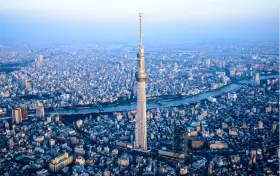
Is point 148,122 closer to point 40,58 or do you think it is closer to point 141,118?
point 141,118

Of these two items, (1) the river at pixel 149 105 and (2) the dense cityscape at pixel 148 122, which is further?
(1) the river at pixel 149 105

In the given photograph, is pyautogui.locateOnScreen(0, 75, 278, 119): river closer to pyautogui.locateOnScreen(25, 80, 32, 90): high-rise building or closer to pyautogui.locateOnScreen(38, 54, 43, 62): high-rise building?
pyautogui.locateOnScreen(25, 80, 32, 90): high-rise building

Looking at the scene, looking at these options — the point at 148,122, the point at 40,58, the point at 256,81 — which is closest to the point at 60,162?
the point at 148,122

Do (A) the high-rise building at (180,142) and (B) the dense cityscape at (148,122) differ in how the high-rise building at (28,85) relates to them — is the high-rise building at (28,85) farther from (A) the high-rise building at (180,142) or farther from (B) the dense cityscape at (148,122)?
(A) the high-rise building at (180,142)

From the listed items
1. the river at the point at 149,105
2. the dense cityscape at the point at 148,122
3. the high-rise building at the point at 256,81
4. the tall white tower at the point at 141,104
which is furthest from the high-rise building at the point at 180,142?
the high-rise building at the point at 256,81

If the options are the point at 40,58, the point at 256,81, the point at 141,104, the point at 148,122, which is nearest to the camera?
the point at 141,104

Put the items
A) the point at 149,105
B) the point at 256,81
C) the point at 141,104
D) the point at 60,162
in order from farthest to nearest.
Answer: the point at 256,81 → the point at 149,105 → the point at 141,104 → the point at 60,162

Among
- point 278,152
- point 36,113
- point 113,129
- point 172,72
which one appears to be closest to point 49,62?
point 172,72

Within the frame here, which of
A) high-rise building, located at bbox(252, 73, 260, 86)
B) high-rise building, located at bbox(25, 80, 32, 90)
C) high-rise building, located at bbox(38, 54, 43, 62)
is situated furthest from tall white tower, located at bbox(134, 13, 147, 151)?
high-rise building, located at bbox(38, 54, 43, 62)

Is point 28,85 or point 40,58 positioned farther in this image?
point 40,58
